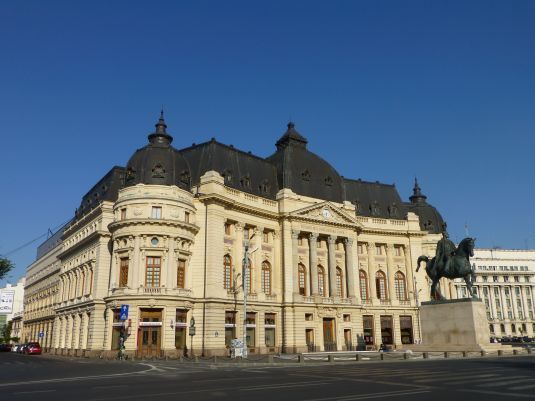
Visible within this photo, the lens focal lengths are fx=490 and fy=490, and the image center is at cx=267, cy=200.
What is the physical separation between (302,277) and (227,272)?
1205cm

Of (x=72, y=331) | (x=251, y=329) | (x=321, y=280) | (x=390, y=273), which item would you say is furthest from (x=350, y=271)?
(x=72, y=331)

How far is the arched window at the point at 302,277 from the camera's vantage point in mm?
64375

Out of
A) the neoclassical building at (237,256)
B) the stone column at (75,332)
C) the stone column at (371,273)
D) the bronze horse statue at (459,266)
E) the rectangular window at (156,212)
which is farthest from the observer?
the stone column at (371,273)

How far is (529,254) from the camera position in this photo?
136000mm

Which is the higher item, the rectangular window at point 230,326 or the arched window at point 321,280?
the arched window at point 321,280

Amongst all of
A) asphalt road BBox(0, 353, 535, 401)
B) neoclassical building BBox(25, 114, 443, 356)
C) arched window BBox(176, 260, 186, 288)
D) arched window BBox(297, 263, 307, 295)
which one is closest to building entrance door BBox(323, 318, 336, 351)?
neoclassical building BBox(25, 114, 443, 356)

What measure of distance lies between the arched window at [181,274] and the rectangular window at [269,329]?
40.8 ft

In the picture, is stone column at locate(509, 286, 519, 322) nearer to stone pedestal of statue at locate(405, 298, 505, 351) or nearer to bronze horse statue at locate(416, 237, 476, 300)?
stone pedestal of statue at locate(405, 298, 505, 351)

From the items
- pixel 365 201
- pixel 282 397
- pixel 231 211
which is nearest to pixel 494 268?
pixel 365 201

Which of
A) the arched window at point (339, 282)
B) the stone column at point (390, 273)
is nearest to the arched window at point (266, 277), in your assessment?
the arched window at point (339, 282)

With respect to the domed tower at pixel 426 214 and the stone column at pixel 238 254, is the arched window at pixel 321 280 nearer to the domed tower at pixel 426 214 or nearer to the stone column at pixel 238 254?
the stone column at pixel 238 254

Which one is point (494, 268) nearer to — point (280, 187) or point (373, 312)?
point (373, 312)

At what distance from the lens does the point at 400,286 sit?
247ft

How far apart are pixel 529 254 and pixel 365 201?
8312 cm
